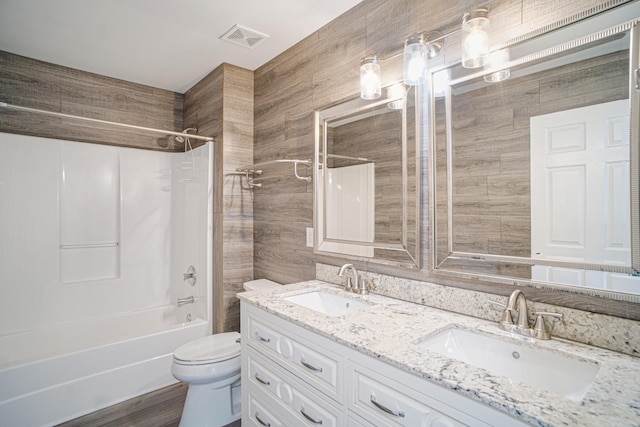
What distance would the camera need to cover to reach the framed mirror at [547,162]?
3.21 feet

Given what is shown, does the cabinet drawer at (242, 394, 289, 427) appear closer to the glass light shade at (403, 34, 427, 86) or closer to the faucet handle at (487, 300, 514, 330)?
Answer: the faucet handle at (487, 300, 514, 330)

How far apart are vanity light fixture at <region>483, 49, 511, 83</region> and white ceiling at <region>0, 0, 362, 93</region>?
911 mm

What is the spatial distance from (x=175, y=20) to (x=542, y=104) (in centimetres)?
203

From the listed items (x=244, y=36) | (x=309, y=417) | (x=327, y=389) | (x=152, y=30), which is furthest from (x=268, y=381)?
(x=152, y=30)

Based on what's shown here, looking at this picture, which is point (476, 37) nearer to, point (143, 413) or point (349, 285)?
point (349, 285)

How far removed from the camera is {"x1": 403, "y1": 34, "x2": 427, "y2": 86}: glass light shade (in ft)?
4.66

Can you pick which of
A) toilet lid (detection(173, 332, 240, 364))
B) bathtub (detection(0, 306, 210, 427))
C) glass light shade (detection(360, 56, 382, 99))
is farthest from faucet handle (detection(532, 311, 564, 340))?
bathtub (detection(0, 306, 210, 427))

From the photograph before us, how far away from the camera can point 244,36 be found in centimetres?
216

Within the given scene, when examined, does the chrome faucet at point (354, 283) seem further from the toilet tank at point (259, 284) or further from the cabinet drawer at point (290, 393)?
the toilet tank at point (259, 284)

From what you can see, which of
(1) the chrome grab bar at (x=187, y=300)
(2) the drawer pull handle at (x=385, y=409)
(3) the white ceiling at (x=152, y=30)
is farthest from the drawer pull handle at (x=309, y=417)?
(3) the white ceiling at (x=152, y=30)

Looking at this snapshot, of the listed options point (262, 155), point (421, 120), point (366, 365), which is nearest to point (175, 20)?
point (262, 155)

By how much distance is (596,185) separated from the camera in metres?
1.01

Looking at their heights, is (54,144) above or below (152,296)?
above

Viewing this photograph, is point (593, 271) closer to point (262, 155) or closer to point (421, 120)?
point (421, 120)
